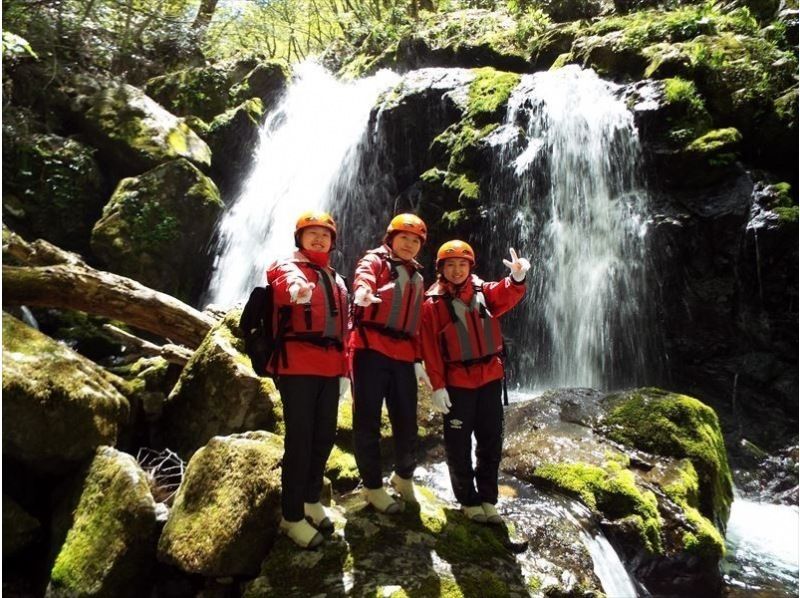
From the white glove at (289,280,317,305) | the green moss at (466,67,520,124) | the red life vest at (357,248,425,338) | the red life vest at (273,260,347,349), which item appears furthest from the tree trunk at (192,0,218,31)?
the white glove at (289,280,317,305)

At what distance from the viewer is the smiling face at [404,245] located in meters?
3.79

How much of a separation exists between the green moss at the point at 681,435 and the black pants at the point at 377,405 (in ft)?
9.76

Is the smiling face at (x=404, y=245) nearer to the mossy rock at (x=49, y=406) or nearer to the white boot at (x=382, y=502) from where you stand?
the white boot at (x=382, y=502)

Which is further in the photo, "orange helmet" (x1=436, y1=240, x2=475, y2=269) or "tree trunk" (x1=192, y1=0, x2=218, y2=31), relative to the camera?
"tree trunk" (x1=192, y1=0, x2=218, y2=31)

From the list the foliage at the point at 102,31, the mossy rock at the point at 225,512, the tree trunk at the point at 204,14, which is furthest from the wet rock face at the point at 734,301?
the tree trunk at the point at 204,14

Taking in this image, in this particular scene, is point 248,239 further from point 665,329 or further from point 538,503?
point 538,503

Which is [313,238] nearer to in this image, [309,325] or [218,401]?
[309,325]

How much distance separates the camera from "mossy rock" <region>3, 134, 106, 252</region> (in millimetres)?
11180

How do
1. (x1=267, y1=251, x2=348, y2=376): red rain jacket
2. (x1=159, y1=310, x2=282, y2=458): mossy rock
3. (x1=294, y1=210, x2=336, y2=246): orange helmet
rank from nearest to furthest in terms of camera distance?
1. (x1=267, y1=251, x2=348, y2=376): red rain jacket
2. (x1=294, y1=210, x2=336, y2=246): orange helmet
3. (x1=159, y1=310, x2=282, y2=458): mossy rock

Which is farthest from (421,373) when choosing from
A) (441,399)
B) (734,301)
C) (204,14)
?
(204,14)

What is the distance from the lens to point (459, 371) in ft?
12.5

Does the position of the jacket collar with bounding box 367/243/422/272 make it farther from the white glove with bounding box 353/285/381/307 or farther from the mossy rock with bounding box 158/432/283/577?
the mossy rock with bounding box 158/432/283/577

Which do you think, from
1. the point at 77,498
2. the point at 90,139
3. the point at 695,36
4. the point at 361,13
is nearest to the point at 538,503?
the point at 77,498

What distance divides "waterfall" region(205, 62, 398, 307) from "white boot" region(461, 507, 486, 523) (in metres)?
8.49
